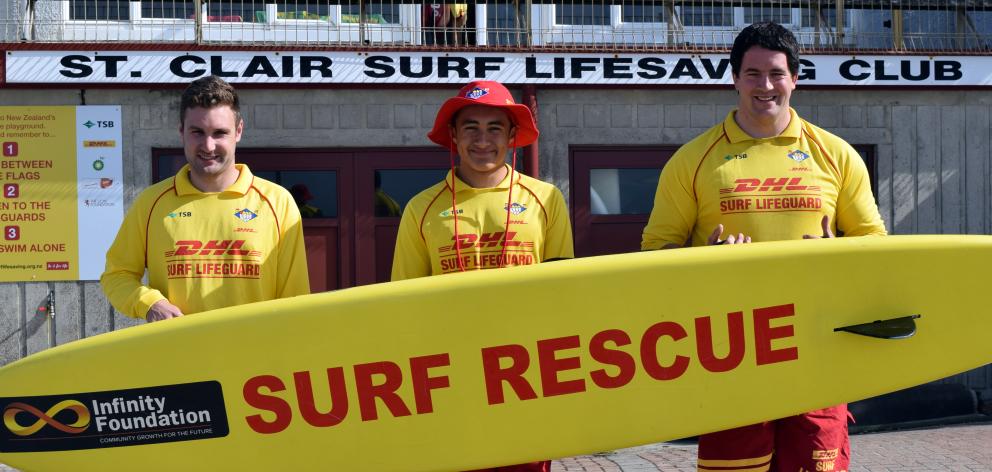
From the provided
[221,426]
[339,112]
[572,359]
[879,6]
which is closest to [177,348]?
[221,426]

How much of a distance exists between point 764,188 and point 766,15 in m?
4.26

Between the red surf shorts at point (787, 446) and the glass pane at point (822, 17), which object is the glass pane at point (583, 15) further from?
the red surf shorts at point (787, 446)

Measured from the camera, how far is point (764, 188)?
280 cm

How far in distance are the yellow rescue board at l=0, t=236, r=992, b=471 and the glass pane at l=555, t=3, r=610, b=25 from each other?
3977mm

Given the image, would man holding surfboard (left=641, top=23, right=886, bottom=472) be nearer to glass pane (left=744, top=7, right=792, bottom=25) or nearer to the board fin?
the board fin

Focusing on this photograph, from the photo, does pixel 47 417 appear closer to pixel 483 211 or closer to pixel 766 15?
pixel 483 211

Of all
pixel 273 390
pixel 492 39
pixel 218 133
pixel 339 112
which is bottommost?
pixel 273 390

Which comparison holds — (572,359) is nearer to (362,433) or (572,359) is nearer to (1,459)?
(362,433)

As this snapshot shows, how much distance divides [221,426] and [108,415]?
0.34 meters

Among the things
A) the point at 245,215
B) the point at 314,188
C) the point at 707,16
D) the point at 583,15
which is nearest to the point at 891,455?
the point at 707,16

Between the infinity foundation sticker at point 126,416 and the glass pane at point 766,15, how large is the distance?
5.05 metres

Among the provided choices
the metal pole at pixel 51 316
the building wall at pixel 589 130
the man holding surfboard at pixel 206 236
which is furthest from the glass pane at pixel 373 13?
the man holding surfboard at pixel 206 236

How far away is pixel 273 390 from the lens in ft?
9.12

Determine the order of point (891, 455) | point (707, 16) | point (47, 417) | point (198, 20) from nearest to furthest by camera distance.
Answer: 1. point (47, 417)
2. point (891, 455)
3. point (198, 20)
4. point (707, 16)
